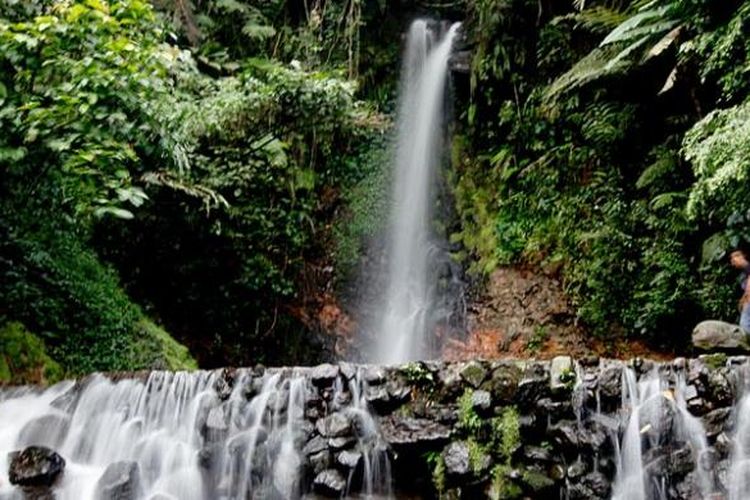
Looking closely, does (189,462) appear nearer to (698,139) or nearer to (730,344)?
(730,344)

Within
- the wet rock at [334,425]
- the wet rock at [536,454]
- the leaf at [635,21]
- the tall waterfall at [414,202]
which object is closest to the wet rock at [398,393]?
the wet rock at [334,425]

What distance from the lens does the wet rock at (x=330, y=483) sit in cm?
519

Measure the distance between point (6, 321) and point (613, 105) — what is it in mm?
8134

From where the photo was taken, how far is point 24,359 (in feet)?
23.4

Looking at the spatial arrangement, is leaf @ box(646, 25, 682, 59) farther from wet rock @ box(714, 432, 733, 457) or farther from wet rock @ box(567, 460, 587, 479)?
wet rock @ box(567, 460, 587, 479)

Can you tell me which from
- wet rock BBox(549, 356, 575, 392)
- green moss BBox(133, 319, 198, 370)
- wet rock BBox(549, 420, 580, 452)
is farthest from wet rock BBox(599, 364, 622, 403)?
green moss BBox(133, 319, 198, 370)

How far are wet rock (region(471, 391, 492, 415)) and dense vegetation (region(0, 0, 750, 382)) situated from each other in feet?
9.85

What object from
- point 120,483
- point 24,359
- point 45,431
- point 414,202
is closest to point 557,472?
point 120,483

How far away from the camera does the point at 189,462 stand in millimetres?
5691

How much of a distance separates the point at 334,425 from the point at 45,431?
2623mm

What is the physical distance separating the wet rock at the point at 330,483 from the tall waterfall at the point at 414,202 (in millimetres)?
4517

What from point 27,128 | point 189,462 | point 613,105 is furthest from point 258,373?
point 613,105

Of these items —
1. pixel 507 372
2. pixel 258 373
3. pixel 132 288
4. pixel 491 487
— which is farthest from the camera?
pixel 132 288

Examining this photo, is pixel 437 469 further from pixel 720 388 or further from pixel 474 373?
pixel 720 388
